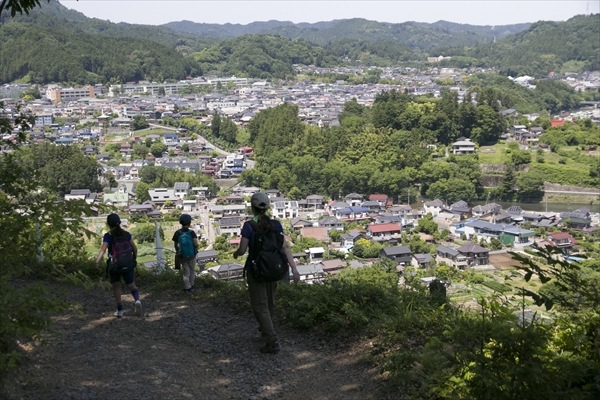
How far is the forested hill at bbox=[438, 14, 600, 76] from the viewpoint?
6606 cm

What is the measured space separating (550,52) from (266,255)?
76609 mm

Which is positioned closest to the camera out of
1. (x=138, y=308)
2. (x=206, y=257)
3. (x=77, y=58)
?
(x=138, y=308)

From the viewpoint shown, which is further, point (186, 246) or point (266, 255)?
point (186, 246)

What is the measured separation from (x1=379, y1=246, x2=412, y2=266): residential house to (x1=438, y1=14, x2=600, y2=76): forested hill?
5193 cm

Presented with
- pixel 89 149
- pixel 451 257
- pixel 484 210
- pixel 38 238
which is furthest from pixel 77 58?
pixel 38 238

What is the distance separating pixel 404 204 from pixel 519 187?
4.86 meters

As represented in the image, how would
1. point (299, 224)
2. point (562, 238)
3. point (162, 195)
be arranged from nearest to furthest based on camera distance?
point (562, 238)
point (299, 224)
point (162, 195)

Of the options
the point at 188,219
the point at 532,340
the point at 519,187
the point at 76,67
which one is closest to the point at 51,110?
the point at 76,67

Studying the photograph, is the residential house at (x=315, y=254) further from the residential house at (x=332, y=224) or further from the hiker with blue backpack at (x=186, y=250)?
the hiker with blue backpack at (x=186, y=250)

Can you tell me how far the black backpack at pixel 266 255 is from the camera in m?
2.54

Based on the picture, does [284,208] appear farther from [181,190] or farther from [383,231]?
[383,231]

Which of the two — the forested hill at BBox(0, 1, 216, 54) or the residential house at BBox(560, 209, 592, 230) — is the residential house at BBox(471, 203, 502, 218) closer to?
the residential house at BBox(560, 209, 592, 230)

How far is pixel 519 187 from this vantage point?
23.7 meters

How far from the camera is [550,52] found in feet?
233
